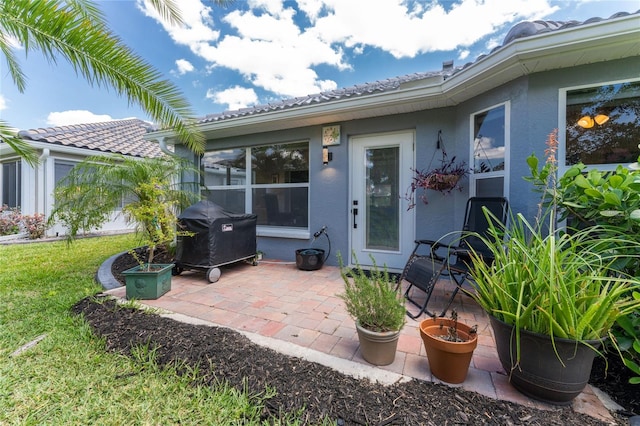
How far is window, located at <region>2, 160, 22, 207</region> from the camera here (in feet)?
27.1

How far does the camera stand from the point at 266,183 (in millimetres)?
5316

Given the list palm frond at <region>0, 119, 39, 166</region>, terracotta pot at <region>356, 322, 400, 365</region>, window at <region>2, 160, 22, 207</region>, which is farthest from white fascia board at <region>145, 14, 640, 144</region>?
window at <region>2, 160, 22, 207</region>

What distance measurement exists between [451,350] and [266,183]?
172 inches

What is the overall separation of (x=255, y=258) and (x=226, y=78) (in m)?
6.21

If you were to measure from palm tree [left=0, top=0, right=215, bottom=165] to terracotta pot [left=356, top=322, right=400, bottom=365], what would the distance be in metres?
3.11

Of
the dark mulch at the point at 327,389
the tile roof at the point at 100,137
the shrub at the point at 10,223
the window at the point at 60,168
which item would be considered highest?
the tile roof at the point at 100,137

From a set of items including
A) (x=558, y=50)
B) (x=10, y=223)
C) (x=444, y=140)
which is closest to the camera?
(x=558, y=50)

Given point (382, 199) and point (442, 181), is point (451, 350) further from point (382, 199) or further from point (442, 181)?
point (382, 199)

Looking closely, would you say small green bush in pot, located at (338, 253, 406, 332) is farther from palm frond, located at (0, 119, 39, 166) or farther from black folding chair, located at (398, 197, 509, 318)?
palm frond, located at (0, 119, 39, 166)

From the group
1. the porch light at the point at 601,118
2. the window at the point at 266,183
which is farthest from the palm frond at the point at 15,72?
the porch light at the point at 601,118

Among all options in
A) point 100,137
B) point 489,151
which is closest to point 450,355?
point 489,151

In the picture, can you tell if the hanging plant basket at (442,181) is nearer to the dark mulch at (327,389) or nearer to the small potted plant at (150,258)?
the dark mulch at (327,389)

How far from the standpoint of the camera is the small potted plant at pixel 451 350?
5.47ft

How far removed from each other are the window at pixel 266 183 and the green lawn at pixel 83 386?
10.3ft
